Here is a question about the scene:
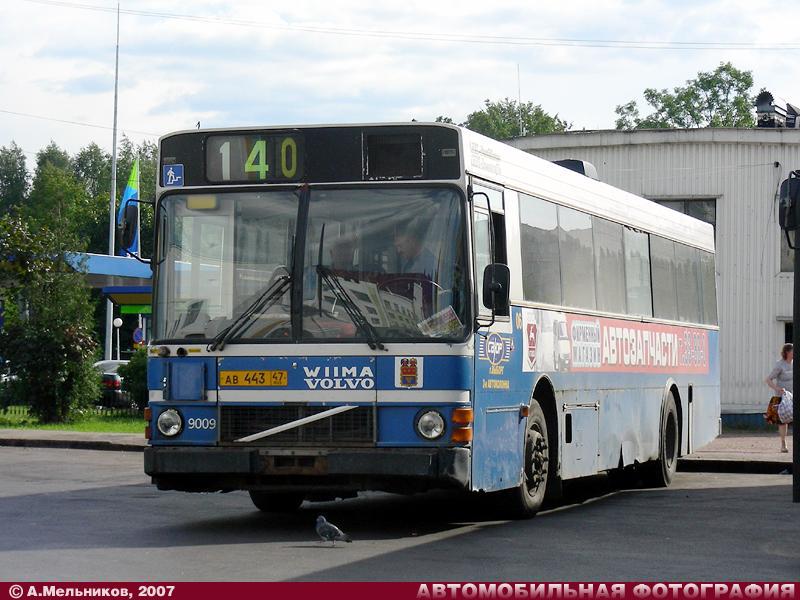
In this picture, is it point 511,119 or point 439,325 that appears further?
point 511,119

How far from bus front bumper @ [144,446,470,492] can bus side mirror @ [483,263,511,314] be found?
118cm

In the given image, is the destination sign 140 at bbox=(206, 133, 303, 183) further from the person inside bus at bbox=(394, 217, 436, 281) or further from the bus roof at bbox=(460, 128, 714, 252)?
the bus roof at bbox=(460, 128, 714, 252)

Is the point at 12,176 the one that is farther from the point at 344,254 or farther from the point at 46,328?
the point at 344,254

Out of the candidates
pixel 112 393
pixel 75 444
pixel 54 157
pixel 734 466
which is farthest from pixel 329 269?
pixel 54 157

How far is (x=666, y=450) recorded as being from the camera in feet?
60.2

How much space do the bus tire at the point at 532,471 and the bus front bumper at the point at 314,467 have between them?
5.27 feet

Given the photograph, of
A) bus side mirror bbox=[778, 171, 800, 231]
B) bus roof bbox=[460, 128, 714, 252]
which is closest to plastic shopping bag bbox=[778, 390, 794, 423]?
bus roof bbox=[460, 128, 714, 252]

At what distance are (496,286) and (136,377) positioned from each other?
22.7m

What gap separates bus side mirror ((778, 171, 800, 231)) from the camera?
41.3 ft

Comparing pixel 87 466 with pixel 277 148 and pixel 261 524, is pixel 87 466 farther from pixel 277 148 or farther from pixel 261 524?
pixel 277 148

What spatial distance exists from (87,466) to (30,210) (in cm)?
10307

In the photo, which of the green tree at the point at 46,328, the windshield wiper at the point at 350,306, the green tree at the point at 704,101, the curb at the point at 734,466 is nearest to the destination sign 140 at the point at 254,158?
the windshield wiper at the point at 350,306

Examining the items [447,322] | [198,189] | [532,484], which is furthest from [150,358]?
[532,484]

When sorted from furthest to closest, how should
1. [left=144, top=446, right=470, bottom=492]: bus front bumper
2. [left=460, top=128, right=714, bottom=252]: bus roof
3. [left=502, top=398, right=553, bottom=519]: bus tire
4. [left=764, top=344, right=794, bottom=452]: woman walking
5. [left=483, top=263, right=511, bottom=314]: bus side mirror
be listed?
1. [left=764, top=344, right=794, bottom=452]: woman walking
2. [left=502, top=398, right=553, bottom=519]: bus tire
3. [left=460, top=128, right=714, bottom=252]: bus roof
4. [left=483, top=263, right=511, bottom=314]: bus side mirror
5. [left=144, top=446, right=470, bottom=492]: bus front bumper
